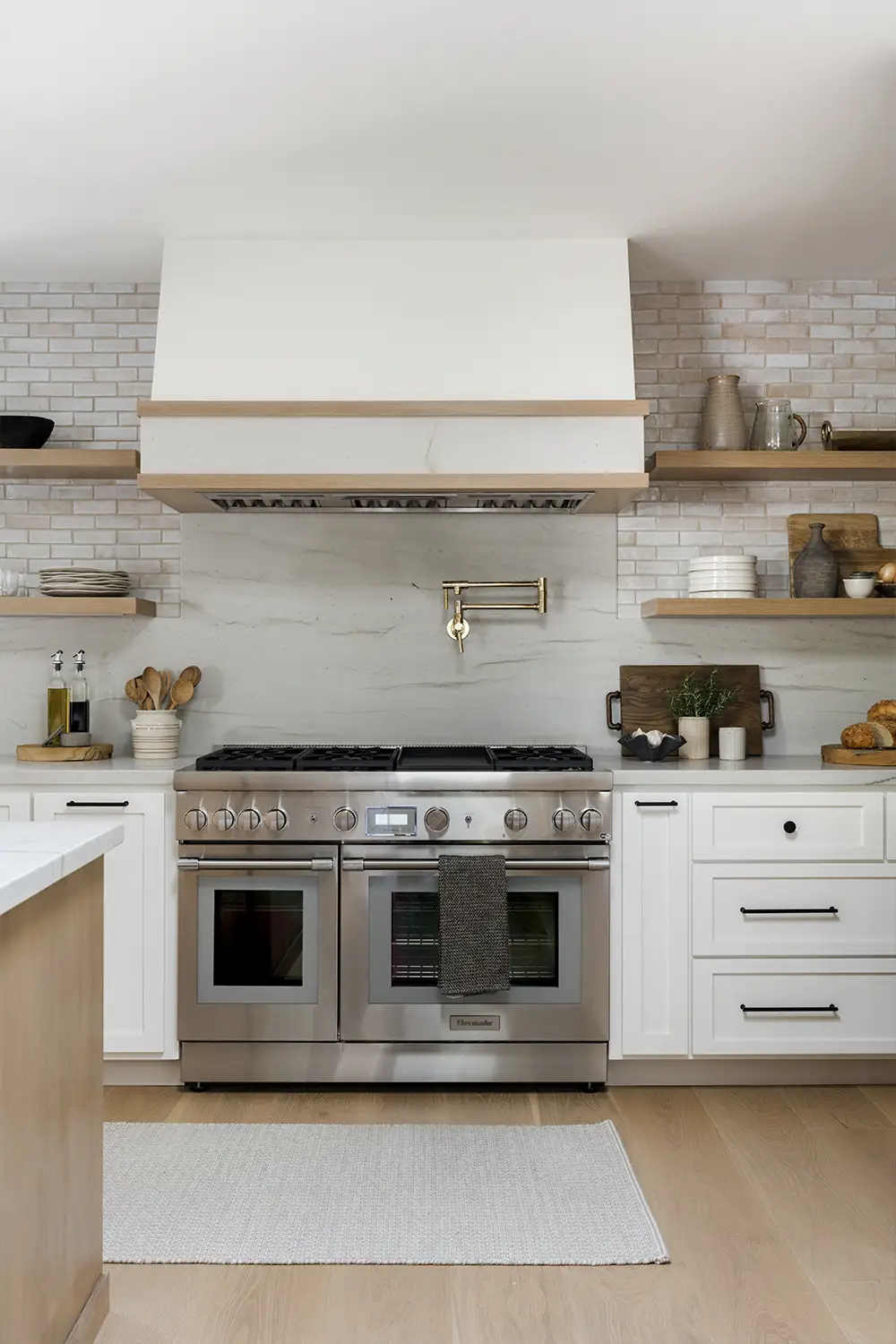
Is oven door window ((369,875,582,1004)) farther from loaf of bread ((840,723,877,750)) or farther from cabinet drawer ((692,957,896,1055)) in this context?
loaf of bread ((840,723,877,750))

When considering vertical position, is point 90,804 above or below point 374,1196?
above

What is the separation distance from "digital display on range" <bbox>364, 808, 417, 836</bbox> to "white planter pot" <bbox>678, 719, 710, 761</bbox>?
3.52 feet

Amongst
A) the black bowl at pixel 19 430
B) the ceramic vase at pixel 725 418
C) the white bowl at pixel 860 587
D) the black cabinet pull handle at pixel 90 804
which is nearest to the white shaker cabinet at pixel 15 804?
the black cabinet pull handle at pixel 90 804

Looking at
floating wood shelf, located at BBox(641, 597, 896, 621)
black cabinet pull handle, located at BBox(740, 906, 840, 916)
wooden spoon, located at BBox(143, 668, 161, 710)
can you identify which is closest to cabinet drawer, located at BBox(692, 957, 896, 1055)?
black cabinet pull handle, located at BBox(740, 906, 840, 916)

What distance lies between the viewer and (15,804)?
354 centimetres

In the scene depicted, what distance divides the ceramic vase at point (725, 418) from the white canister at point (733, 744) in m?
0.99

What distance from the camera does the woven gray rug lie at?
253 cm

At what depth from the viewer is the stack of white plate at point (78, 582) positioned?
3920 millimetres

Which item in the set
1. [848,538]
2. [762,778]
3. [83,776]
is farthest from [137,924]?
[848,538]

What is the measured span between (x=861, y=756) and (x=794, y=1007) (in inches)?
33.4

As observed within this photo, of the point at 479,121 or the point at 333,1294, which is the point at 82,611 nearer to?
the point at 479,121

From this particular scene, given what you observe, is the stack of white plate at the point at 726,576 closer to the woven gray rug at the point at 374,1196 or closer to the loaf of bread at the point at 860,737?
the loaf of bread at the point at 860,737

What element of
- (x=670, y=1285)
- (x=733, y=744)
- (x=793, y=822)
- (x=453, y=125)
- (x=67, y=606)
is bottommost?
(x=670, y=1285)

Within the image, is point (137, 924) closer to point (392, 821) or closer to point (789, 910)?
point (392, 821)
